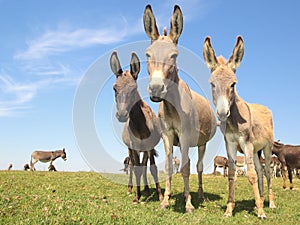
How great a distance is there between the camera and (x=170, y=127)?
8.30 metres

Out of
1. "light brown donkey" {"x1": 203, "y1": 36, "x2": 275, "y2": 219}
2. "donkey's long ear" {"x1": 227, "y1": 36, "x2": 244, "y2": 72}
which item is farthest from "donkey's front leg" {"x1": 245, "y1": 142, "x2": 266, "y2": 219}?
"donkey's long ear" {"x1": 227, "y1": 36, "x2": 244, "y2": 72}

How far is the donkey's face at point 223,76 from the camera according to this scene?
7.44 meters

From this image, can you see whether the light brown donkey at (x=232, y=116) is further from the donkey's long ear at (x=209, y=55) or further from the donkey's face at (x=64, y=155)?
the donkey's face at (x=64, y=155)

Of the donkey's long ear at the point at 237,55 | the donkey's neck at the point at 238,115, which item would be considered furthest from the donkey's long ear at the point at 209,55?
the donkey's neck at the point at 238,115

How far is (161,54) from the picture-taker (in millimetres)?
7426

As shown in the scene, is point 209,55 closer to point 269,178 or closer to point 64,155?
point 269,178

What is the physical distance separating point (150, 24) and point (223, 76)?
2350 millimetres

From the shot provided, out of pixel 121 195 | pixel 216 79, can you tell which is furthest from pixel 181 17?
pixel 121 195

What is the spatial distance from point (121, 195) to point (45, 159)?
26.6m

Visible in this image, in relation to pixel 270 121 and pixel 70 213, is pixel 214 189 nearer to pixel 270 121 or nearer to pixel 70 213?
pixel 270 121

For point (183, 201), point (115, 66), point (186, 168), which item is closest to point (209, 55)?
point (115, 66)

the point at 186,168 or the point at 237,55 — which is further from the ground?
the point at 237,55

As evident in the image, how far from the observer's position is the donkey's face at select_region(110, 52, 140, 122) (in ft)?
28.4

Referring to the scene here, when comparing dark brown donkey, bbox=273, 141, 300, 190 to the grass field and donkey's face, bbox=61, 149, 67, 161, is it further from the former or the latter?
donkey's face, bbox=61, 149, 67, 161
